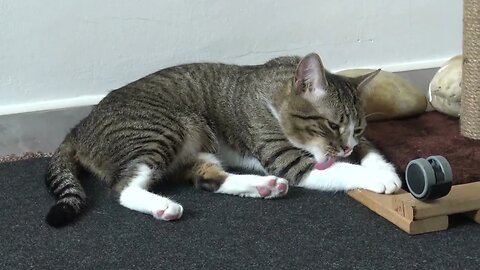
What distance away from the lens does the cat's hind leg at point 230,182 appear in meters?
1.85

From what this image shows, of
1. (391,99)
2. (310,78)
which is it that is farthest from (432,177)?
(391,99)

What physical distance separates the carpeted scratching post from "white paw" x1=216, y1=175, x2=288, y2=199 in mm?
700

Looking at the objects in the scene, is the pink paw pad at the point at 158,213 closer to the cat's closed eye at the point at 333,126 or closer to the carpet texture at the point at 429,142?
the cat's closed eye at the point at 333,126

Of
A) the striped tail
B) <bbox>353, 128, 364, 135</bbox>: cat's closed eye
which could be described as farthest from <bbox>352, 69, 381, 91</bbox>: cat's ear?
the striped tail

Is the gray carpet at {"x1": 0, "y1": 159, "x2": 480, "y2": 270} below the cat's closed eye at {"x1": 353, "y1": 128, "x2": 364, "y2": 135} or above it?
below

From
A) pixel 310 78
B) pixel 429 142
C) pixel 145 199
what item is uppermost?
pixel 310 78

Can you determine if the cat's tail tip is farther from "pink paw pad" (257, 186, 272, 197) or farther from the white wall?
the white wall

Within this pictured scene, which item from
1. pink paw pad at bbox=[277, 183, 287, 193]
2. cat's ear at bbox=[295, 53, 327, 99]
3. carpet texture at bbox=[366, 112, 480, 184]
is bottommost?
carpet texture at bbox=[366, 112, 480, 184]

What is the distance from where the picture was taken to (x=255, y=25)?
252 cm

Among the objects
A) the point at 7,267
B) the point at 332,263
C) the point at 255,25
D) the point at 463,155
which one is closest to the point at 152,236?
the point at 7,267

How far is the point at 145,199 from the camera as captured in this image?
1780 millimetres

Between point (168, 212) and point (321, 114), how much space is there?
52cm

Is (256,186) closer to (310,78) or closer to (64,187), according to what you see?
(310,78)

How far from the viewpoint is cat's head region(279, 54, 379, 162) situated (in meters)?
1.89
